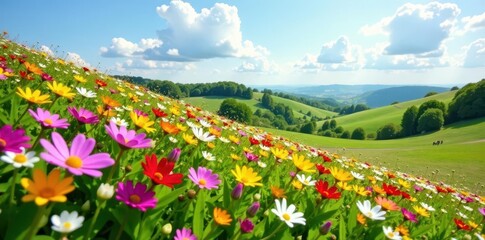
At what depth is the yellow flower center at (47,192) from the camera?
947 millimetres

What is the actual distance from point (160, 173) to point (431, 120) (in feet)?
216

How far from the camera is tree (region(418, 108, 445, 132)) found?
5741 cm

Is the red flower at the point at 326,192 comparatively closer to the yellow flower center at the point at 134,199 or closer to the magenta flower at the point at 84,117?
the yellow flower center at the point at 134,199

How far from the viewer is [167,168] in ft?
4.82

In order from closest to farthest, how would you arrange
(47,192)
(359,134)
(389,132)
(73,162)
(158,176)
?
(47,192) < (73,162) < (158,176) < (389,132) < (359,134)

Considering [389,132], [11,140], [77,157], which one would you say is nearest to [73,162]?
[77,157]

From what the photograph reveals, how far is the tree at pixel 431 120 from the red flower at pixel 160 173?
65694 millimetres

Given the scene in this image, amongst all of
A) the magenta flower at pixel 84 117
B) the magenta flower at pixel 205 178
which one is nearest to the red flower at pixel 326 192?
the magenta flower at pixel 205 178

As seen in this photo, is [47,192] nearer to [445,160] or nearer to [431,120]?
[445,160]

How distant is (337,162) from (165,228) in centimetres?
665

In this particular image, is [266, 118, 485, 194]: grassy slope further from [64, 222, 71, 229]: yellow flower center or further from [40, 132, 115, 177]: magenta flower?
[64, 222, 71, 229]: yellow flower center

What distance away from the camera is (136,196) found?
123 centimetres

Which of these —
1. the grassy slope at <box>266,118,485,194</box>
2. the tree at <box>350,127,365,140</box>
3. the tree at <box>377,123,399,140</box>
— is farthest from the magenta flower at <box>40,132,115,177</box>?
the tree at <box>350,127,365,140</box>

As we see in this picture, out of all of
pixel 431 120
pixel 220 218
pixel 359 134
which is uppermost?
pixel 220 218
